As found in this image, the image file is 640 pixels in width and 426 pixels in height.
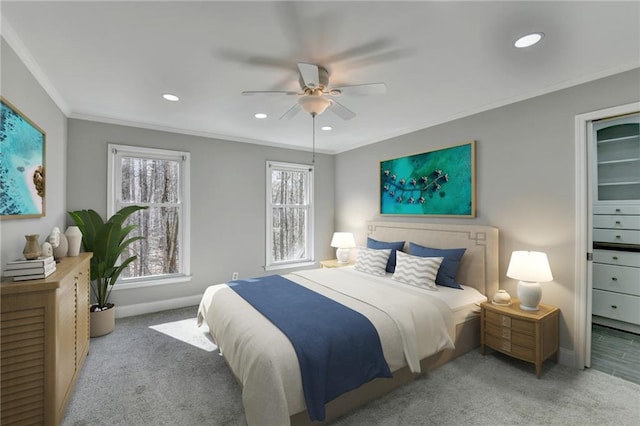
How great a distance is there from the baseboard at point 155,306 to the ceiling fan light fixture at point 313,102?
322 cm

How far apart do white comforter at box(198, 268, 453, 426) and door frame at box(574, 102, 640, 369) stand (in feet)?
3.77

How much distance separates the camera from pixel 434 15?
1688 mm

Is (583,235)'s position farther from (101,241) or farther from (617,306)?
(101,241)

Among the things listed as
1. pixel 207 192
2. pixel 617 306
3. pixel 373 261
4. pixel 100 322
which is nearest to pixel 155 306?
pixel 100 322

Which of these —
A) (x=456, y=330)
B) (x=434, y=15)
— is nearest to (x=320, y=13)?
(x=434, y=15)

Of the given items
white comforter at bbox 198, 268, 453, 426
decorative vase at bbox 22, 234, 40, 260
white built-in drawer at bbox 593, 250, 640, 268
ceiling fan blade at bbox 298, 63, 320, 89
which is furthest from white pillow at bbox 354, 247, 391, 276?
decorative vase at bbox 22, 234, 40, 260

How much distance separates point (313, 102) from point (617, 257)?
3985 millimetres

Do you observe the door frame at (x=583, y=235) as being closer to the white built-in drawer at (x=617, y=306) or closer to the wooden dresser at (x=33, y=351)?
the white built-in drawer at (x=617, y=306)

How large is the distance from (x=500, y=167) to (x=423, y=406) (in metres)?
2.43

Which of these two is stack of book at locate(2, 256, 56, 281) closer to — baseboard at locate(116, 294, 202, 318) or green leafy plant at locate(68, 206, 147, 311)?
green leafy plant at locate(68, 206, 147, 311)

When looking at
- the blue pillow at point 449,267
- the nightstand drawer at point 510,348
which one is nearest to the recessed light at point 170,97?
the blue pillow at point 449,267

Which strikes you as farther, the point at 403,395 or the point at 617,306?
the point at 617,306

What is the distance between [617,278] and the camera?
337 centimetres

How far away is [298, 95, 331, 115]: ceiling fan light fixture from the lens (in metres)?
2.29
